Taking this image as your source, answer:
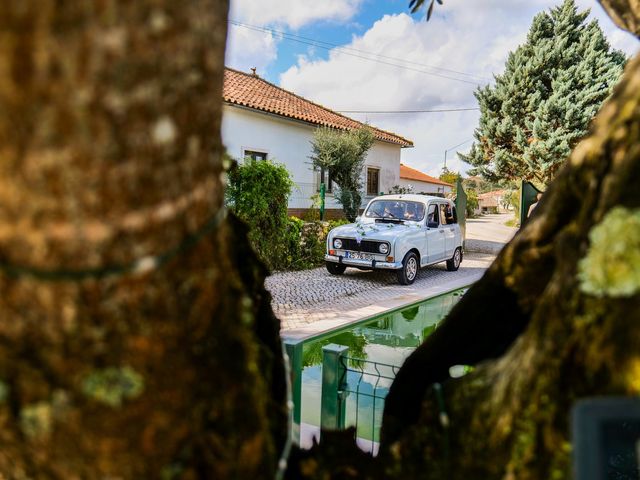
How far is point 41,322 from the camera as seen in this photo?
2.54ft

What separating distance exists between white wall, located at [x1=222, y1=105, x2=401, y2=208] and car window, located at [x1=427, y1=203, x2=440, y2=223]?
6.29 meters

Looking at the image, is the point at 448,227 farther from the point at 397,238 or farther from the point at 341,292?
the point at 341,292

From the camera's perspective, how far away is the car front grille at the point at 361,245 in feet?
34.1

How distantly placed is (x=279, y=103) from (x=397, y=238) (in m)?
10.8

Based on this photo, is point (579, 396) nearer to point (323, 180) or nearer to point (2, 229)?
point (2, 229)

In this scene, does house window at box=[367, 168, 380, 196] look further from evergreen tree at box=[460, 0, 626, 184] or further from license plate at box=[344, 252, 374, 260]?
license plate at box=[344, 252, 374, 260]

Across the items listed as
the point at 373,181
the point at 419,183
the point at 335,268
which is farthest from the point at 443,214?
the point at 419,183

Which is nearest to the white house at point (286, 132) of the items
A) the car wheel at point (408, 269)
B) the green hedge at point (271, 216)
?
the green hedge at point (271, 216)

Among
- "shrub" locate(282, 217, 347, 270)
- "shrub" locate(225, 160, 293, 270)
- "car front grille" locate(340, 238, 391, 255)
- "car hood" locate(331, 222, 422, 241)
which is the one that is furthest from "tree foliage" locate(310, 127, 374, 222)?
"car front grille" locate(340, 238, 391, 255)

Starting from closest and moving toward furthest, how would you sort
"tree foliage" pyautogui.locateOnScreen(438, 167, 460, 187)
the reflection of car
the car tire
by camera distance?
1. the reflection of car
2. the car tire
3. "tree foliage" pyautogui.locateOnScreen(438, 167, 460, 187)

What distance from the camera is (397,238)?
10.3 meters

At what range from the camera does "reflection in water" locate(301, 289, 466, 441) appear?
3.87 metres

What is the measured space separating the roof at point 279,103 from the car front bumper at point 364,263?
724cm

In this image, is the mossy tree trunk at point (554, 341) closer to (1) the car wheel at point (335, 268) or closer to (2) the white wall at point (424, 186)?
(1) the car wheel at point (335, 268)
